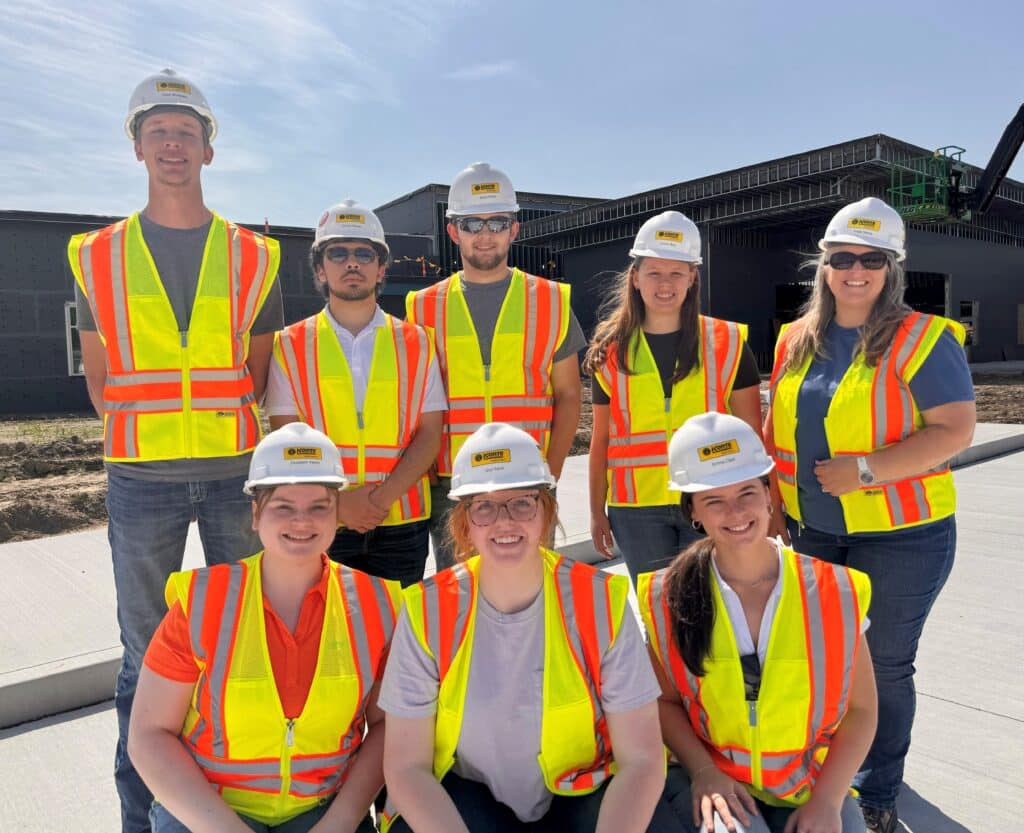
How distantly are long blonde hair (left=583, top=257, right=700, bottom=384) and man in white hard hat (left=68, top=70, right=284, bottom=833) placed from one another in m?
1.41

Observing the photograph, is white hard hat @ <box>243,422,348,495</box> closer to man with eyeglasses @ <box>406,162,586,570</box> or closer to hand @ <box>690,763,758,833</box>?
man with eyeglasses @ <box>406,162,586,570</box>

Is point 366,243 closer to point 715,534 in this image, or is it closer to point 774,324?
point 715,534

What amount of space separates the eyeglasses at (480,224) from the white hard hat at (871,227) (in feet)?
4.16

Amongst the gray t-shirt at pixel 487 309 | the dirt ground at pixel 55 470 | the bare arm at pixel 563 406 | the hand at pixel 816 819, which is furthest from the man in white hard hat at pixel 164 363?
the dirt ground at pixel 55 470

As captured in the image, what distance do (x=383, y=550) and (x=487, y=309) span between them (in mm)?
1076

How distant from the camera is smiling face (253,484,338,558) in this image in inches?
85.1

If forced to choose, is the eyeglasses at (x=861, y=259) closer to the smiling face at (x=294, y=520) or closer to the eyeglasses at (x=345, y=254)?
the eyeglasses at (x=345, y=254)

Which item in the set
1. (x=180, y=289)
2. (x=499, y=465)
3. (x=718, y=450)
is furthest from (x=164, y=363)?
(x=718, y=450)

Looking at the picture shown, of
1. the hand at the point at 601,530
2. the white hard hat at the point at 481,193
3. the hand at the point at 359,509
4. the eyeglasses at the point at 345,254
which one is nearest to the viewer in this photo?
the hand at the point at 359,509

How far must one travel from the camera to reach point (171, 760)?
202 cm

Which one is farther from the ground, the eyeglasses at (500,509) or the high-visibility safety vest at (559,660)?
the eyeglasses at (500,509)

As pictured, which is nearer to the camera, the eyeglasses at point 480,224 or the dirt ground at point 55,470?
the eyeglasses at point 480,224

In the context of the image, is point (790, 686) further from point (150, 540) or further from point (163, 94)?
point (163, 94)

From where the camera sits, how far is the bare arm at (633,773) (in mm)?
1949
